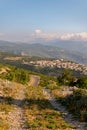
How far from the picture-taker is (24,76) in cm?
16875

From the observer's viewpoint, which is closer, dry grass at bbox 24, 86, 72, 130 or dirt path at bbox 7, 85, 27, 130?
dirt path at bbox 7, 85, 27, 130

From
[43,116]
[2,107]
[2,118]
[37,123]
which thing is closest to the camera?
[37,123]

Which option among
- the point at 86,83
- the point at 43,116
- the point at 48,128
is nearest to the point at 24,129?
the point at 48,128

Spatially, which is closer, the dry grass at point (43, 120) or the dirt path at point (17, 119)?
the dirt path at point (17, 119)

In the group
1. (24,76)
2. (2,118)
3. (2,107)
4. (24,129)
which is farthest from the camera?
(24,76)

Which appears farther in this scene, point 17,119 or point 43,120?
point 17,119

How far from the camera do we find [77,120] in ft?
104

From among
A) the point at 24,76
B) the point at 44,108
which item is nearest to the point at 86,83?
the point at 24,76

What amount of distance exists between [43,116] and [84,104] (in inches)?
296

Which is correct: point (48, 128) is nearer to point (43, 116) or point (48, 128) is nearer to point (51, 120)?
point (51, 120)

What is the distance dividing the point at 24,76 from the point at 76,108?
131265 millimetres

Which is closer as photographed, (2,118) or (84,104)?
(2,118)

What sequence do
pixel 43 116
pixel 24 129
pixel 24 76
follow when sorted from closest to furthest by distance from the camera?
pixel 24 129 < pixel 43 116 < pixel 24 76

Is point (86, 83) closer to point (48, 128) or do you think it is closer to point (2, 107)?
point (2, 107)
